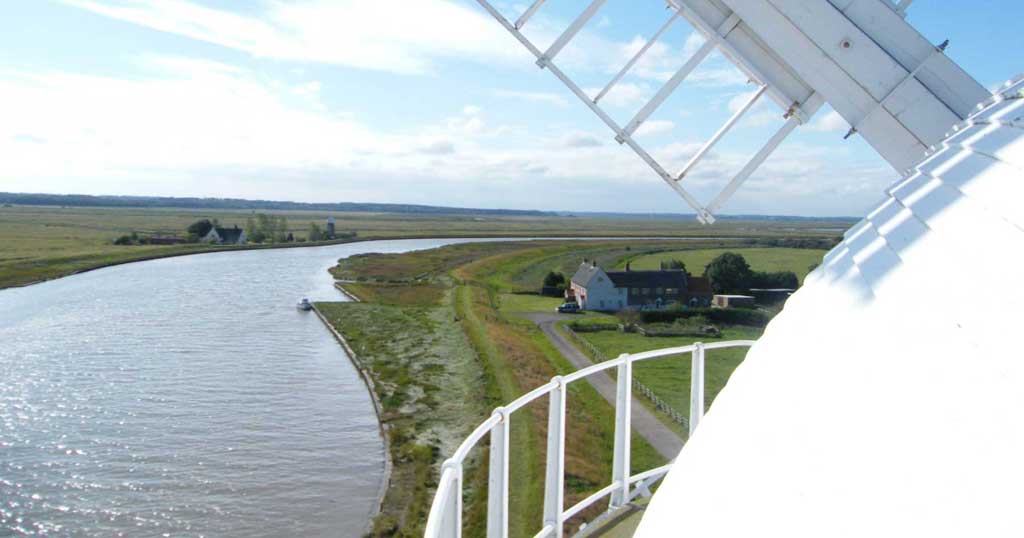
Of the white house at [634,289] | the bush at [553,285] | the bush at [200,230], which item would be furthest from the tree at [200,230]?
the white house at [634,289]

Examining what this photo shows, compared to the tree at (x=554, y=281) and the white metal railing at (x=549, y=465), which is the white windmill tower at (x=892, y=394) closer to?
the white metal railing at (x=549, y=465)

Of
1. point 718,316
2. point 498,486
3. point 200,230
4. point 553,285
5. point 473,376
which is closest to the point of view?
point 498,486

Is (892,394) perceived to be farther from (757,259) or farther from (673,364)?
(757,259)

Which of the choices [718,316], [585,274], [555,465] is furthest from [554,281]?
[555,465]

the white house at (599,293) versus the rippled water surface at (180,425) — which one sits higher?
the white house at (599,293)

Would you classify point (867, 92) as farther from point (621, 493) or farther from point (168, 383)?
point (168, 383)

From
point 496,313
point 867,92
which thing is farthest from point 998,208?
point 496,313
